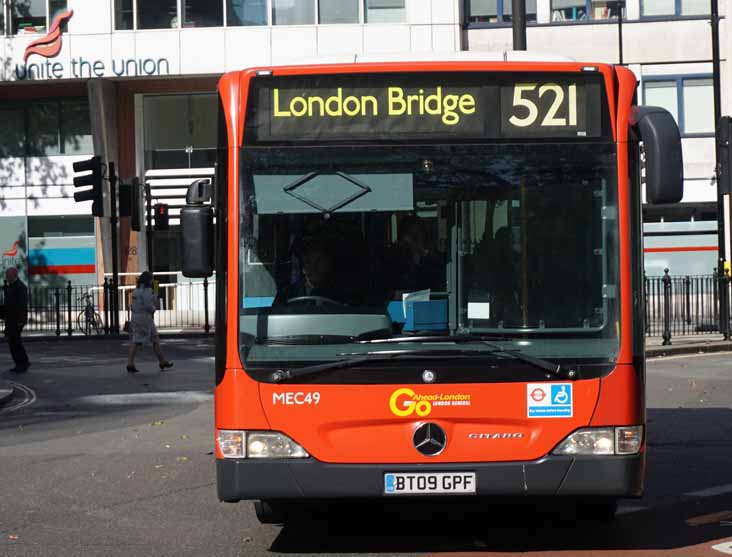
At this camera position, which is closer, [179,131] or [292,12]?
[292,12]

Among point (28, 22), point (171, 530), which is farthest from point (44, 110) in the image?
point (171, 530)

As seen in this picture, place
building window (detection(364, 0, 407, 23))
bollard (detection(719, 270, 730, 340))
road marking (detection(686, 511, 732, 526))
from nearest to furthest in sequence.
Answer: road marking (detection(686, 511, 732, 526)), bollard (detection(719, 270, 730, 340)), building window (detection(364, 0, 407, 23))

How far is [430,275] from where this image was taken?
7262mm

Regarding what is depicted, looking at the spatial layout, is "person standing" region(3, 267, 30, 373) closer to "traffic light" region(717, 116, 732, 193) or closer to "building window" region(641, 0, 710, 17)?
"traffic light" region(717, 116, 732, 193)

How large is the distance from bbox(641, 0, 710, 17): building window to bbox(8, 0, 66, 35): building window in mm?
16484

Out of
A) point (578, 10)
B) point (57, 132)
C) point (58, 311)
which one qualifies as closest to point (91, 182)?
point (58, 311)

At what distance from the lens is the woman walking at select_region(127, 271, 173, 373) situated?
22094mm

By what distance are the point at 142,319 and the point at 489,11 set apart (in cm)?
2075

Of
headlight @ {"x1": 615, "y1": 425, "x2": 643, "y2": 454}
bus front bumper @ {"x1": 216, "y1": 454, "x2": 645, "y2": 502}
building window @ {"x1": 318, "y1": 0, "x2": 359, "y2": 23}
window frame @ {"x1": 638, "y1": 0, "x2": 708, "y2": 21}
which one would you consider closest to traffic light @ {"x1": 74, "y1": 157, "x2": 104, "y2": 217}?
building window @ {"x1": 318, "y1": 0, "x2": 359, "y2": 23}

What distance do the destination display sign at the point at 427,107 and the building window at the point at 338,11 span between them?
31869 millimetres

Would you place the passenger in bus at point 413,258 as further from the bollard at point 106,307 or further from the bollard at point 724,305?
the bollard at point 106,307

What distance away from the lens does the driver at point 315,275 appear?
7.25 m

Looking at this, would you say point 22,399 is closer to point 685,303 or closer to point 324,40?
point 685,303

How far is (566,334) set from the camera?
7.17 metres
